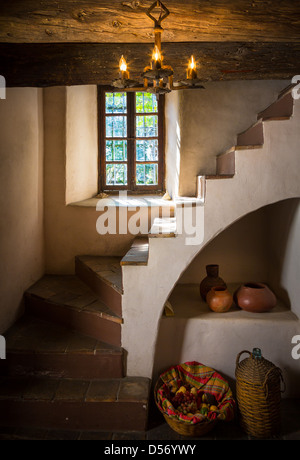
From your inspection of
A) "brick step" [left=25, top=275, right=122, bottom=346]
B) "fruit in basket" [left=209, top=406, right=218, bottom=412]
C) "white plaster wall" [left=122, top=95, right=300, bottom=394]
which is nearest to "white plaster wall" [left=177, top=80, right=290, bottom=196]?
"white plaster wall" [left=122, top=95, right=300, bottom=394]

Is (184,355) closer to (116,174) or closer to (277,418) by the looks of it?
(277,418)

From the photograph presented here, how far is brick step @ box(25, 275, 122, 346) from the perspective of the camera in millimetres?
3320

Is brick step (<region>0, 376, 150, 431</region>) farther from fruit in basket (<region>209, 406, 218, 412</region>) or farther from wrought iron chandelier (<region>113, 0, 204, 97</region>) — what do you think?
wrought iron chandelier (<region>113, 0, 204, 97</region>)

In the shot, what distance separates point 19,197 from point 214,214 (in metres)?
2.03

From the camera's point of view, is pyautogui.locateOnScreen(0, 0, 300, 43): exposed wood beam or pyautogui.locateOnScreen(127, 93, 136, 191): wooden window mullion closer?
pyautogui.locateOnScreen(0, 0, 300, 43): exposed wood beam

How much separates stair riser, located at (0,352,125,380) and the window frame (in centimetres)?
274

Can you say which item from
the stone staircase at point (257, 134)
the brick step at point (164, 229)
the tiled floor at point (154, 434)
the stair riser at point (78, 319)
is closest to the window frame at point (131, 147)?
the stone staircase at point (257, 134)

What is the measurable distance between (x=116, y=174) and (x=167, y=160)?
0.80 meters

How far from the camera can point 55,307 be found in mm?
3643

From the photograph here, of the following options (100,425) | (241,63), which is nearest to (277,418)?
(100,425)

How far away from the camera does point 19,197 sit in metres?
3.71

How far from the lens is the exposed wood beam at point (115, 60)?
2.93m

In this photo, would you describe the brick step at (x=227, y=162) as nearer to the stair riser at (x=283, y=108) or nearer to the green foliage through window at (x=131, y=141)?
the stair riser at (x=283, y=108)
